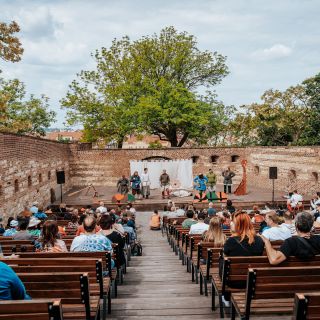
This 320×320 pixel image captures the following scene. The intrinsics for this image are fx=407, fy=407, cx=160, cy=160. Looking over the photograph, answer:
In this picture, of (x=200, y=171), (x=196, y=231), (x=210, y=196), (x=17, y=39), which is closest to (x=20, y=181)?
(x=17, y=39)

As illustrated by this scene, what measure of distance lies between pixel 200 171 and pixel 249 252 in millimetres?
25520

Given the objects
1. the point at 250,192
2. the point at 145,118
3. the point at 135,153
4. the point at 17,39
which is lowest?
the point at 250,192

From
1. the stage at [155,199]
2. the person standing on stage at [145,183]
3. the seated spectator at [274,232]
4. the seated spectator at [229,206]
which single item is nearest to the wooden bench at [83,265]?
the seated spectator at [274,232]

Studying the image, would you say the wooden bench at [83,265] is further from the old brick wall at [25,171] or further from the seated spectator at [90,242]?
the old brick wall at [25,171]

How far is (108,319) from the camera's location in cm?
447

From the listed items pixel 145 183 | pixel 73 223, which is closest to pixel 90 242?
pixel 73 223

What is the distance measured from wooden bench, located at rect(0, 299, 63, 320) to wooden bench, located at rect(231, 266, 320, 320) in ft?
5.69

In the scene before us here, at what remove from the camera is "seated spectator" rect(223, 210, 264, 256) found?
4.49 meters

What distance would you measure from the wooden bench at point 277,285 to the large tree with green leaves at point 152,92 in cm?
2816

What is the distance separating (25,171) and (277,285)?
49.6 ft

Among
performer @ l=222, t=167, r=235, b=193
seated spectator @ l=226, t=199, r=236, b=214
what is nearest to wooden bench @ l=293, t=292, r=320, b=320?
seated spectator @ l=226, t=199, r=236, b=214

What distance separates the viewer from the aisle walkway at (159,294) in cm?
445

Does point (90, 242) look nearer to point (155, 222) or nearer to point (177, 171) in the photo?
point (155, 222)

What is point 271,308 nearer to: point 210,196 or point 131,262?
point 131,262
